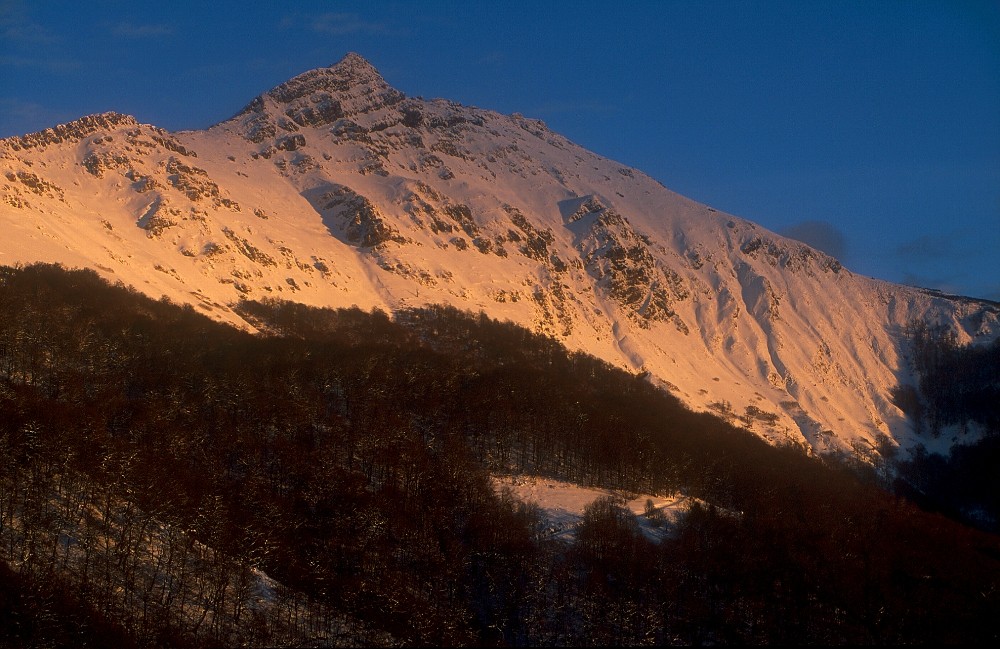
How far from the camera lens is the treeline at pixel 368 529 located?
58250 millimetres

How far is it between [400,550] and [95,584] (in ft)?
81.5

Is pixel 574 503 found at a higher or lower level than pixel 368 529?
higher

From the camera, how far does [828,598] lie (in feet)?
217

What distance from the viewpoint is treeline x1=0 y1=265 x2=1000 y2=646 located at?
191 ft

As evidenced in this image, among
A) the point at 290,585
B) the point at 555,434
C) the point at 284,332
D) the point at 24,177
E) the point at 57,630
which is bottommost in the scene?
the point at 57,630

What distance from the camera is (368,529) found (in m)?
70.1

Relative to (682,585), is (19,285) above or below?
above

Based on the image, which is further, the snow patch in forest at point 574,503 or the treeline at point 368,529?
the snow patch in forest at point 574,503

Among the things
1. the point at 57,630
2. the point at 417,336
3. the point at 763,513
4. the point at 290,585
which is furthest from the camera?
the point at 417,336

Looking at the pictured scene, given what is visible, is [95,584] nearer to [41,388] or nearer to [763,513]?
[41,388]

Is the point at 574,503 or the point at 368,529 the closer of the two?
the point at 368,529

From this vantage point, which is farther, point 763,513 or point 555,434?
point 555,434

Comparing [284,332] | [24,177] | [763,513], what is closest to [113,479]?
[763,513]

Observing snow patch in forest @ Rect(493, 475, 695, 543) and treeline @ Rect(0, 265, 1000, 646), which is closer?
treeline @ Rect(0, 265, 1000, 646)
